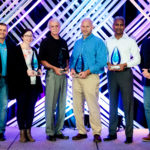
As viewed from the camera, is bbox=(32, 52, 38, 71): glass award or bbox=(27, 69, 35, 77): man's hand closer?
bbox=(27, 69, 35, 77): man's hand

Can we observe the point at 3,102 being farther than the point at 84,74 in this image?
Yes

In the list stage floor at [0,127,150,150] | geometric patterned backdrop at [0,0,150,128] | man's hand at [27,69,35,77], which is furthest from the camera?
geometric patterned backdrop at [0,0,150,128]

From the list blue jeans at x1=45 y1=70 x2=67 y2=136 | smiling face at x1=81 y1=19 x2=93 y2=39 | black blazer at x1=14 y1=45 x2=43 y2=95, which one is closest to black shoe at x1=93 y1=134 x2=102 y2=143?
blue jeans at x1=45 y1=70 x2=67 y2=136

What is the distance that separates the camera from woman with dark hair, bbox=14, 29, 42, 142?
384 centimetres

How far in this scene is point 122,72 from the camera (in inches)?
154

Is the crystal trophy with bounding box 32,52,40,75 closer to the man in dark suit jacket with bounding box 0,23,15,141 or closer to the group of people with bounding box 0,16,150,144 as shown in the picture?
the group of people with bounding box 0,16,150,144

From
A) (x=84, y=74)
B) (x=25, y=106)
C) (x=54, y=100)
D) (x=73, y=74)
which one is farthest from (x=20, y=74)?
(x=84, y=74)

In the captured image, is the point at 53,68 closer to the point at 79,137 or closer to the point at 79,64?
the point at 79,64

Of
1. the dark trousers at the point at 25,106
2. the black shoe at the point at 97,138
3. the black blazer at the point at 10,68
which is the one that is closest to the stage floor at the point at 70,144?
the black shoe at the point at 97,138

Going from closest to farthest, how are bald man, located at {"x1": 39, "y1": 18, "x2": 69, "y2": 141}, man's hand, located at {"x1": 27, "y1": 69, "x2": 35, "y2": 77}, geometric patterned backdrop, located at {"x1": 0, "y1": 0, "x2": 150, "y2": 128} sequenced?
man's hand, located at {"x1": 27, "y1": 69, "x2": 35, "y2": 77} < bald man, located at {"x1": 39, "y1": 18, "x2": 69, "y2": 141} < geometric patterned backdrop, located at {"x1": 0, "y1": 0, "x2": 150, "y2": 128}

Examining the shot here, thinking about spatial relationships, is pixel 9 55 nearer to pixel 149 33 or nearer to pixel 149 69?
pixel 149 69

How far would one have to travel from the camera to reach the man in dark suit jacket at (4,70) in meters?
3.93

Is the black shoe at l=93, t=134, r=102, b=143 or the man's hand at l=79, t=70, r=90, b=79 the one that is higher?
the man's hand at l=79, t=70, r=90, b=79

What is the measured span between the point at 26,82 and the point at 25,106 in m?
0.31
